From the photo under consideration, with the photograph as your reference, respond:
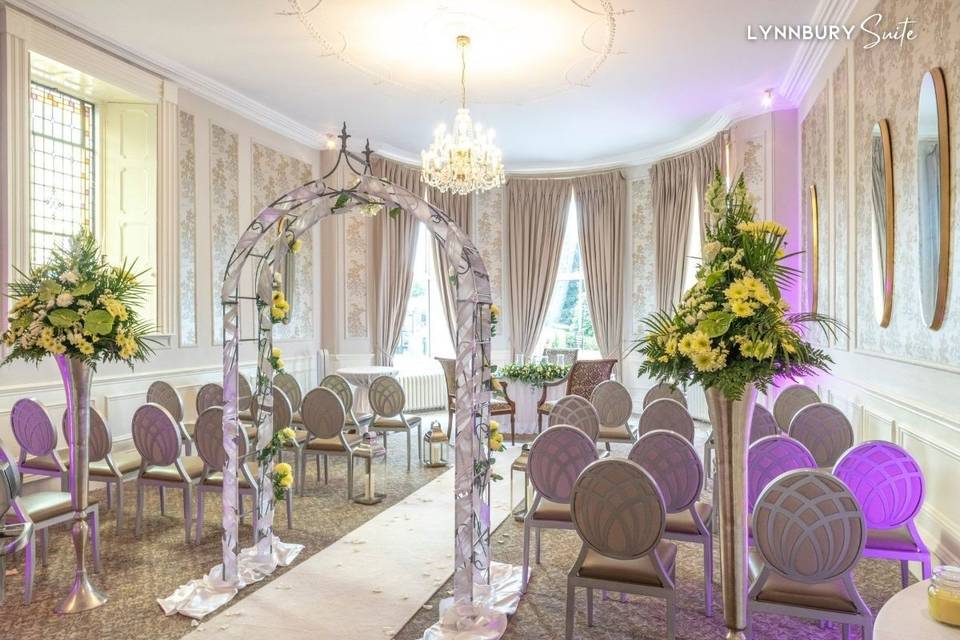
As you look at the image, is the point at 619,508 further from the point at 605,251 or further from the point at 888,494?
the point at 605,251

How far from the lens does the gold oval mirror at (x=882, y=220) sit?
149 inches

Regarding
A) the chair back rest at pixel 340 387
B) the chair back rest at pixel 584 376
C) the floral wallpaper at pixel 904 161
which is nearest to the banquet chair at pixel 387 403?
the chair back rest at pixel 340 387

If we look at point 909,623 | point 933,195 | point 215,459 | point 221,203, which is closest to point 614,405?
point 933,195

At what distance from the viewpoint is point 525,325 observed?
965cm

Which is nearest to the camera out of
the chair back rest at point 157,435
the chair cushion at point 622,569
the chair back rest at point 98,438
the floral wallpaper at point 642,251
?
the chair cushion at point 622,569

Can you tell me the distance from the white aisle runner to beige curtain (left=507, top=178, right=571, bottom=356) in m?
5.04

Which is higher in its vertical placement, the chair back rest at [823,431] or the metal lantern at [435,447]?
the chair back rest at [823,431]

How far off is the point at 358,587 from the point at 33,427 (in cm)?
240

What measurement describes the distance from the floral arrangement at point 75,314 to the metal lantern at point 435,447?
297 centimetres

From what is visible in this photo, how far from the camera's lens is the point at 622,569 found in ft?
8.54

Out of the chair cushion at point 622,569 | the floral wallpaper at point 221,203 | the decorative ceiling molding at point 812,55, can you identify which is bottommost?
the chair cushion at point 622,569

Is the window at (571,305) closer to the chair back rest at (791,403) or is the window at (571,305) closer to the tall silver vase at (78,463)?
the chair back rest at (791,403)

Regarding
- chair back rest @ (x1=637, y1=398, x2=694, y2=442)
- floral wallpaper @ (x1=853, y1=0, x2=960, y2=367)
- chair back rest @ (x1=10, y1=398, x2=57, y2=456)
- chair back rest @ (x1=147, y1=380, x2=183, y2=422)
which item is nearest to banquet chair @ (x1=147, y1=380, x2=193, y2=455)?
chair back rest @ (x1=147, y1=380, x2=183, y2=422)

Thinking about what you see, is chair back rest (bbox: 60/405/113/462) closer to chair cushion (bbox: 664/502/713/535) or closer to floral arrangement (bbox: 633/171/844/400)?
chair cushion (bbox: 664/502/713/535)
